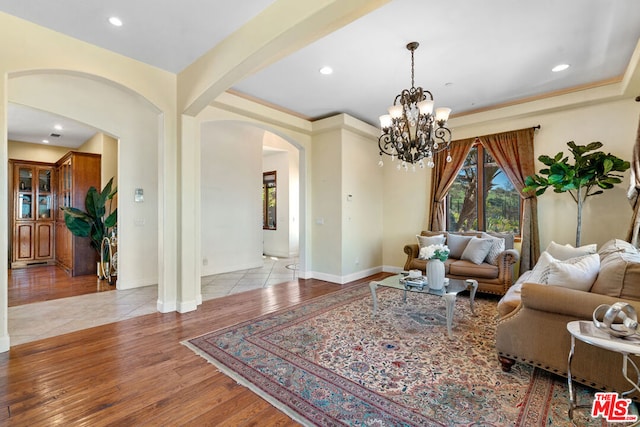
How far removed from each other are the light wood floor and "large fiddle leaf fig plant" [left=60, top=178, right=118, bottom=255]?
9.69ft

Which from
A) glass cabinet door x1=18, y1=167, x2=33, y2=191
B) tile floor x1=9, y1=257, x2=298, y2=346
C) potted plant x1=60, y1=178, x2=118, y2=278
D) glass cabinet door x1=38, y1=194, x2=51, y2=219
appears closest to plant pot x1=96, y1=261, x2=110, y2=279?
potted plant x1=60, y1=178, x2=118, y2=278

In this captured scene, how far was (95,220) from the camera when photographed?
543cm

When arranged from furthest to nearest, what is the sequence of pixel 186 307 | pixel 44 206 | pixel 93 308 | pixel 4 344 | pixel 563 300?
pixel 44 206 < pixel 93 308 < pixel 186 307 < pixel 4 344 < pixel 563 300

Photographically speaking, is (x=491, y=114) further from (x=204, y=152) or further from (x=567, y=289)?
(x=204, y=152)

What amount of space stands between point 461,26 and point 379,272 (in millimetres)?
4690

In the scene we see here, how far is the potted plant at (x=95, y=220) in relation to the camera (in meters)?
5.30

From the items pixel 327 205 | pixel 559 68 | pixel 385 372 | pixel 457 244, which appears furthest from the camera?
pixel 327 205

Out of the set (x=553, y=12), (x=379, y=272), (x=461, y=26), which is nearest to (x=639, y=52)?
(x=553, y=12)

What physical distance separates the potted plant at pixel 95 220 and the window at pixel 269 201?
4.56 metres

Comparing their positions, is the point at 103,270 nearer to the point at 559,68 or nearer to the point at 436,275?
the point at 436,275

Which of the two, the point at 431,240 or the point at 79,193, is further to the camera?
the point at 79,193

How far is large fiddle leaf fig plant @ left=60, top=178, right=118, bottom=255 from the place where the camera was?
5297mm

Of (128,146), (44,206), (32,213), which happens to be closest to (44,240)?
(32,213)

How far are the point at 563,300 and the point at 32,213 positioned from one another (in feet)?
32.9
